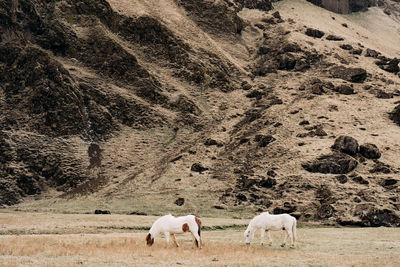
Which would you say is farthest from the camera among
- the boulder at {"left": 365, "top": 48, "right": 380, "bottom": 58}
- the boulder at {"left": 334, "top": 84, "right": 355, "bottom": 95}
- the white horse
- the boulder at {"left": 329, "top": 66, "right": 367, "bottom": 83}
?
the boulder at {"left": 365, "top": 48, "right": 380, "bottom": 58}

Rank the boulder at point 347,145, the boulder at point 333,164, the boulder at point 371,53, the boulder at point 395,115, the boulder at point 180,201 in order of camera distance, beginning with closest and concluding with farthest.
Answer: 1. the boulder at point 180,201
2. the boulder at point 333,164
3. the boulder at point 347,145
4. the boulder at point 395,115
5. the boulder at point 371,53

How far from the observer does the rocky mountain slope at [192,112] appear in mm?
67000

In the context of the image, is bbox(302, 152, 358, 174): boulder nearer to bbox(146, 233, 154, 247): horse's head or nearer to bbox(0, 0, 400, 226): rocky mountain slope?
bbox(0, 0, 400, 226): rocky mountain slope

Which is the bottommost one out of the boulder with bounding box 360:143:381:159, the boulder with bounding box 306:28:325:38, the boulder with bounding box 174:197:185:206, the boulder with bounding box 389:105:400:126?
the boulder with bounding box 174:197:185:206

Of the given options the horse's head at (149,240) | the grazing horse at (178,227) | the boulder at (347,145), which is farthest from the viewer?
the boulder at (347,145)

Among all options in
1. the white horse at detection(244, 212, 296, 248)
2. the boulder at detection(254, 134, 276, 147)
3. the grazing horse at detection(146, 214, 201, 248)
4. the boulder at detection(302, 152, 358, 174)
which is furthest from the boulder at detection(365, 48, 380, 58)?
the grazing horse at detection(146, 214, 201, 248)

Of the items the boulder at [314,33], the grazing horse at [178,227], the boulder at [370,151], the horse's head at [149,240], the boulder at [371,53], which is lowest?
the horse's head at [149,240]

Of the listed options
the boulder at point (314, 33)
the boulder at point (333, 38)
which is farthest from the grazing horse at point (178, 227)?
the boulder at point (333, 38)

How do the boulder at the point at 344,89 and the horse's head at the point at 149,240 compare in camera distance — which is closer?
the horse's head at the point at 149,240

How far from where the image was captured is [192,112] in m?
103

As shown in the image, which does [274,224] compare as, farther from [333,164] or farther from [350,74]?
[350,74]

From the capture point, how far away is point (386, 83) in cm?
10956

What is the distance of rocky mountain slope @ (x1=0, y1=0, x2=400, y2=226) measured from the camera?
220 feet

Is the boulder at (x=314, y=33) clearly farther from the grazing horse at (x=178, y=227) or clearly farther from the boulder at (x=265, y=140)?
the grazing horse at (x=178, y=227)
